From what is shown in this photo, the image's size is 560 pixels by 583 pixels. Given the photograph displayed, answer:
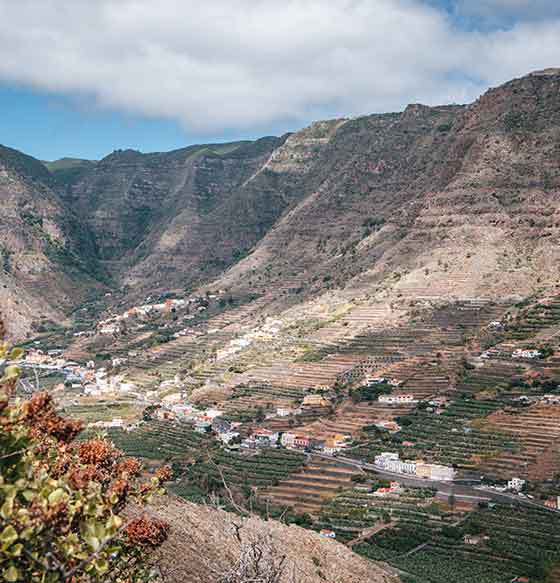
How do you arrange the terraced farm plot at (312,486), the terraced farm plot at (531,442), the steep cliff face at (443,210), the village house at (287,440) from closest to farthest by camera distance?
1. the terraced farm plot at (531,442)
2. the terraced farm plot at (312,486)
3. the village house at (287,440)
4. the steep cliff face at (443,210)

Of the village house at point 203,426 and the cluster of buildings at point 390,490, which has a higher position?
the village house at point 203,426

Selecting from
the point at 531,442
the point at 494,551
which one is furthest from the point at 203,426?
the point at 494,551

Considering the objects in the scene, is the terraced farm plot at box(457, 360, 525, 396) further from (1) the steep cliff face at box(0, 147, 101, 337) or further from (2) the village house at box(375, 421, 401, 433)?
(1) the steep cliff face at box(0, 147, 101, 337)

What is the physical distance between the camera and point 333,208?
11169 cm

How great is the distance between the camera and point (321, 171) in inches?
5349

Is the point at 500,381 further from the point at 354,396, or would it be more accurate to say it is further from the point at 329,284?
the point at 329,284

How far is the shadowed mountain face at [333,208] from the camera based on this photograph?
73.1 m

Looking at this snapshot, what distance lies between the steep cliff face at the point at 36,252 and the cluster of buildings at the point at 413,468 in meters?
76.2

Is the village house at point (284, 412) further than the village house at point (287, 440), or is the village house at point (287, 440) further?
the village house at point (284, 412)

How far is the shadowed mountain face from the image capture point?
73.1 m

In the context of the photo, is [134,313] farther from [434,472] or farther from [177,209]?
[434,472]

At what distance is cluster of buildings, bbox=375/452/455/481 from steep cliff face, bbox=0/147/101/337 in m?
76.2

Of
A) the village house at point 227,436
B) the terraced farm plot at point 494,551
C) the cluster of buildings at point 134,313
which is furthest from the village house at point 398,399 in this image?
the cluster of buildings at point 134,313

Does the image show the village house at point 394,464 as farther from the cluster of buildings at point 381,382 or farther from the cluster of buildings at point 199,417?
the cluster of buildings at point 199,417
